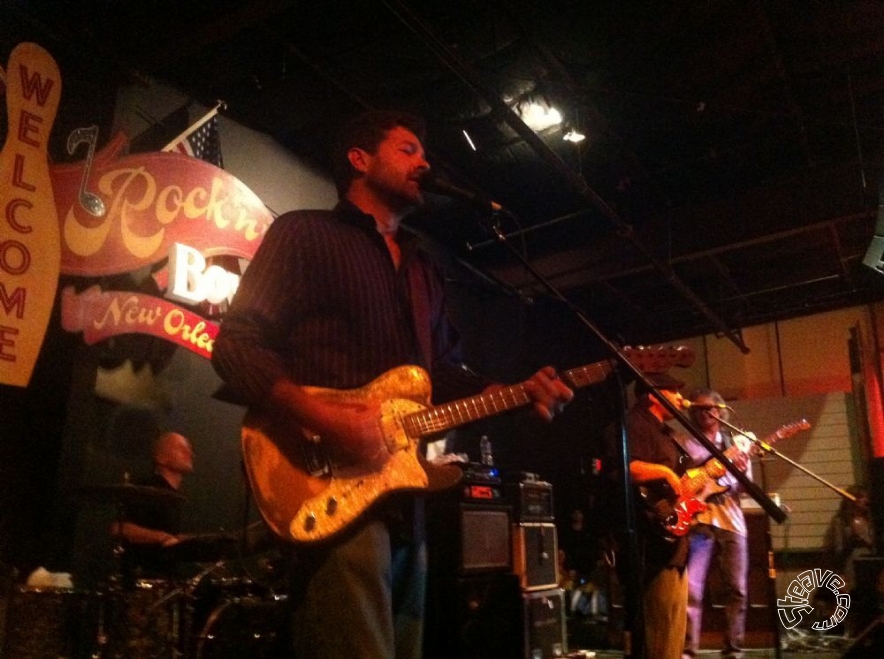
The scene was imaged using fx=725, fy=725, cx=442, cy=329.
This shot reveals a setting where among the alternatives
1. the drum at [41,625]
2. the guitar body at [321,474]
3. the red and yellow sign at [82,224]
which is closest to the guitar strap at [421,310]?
the guitar body at [321,474]

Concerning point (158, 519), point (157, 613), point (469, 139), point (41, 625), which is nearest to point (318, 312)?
point (157, 613)

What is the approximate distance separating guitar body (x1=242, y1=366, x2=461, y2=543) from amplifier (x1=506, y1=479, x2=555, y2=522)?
10.7 feet

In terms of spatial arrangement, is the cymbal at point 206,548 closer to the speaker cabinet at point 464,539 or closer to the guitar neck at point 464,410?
the speaker cabinet at point 464,539

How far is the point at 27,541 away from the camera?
12.8 ft

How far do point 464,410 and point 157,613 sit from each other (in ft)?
7.89

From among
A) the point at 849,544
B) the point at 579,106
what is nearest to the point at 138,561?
the point at 579,106

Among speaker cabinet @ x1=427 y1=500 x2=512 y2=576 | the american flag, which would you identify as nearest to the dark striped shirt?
speaker cabinet @ x1=427 y1=500 x2=512 y2=576

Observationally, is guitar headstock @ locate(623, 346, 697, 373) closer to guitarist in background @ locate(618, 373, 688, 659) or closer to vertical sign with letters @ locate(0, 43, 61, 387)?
guitarist in background @ locate(618, 373, 688, 659)

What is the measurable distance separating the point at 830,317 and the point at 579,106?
6.57m

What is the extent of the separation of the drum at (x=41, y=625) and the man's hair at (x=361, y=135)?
2.56m

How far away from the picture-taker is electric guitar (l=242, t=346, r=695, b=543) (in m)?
1.66

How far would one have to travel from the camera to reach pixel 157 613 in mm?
3572

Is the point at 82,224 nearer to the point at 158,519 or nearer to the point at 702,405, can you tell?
the point at 158,519

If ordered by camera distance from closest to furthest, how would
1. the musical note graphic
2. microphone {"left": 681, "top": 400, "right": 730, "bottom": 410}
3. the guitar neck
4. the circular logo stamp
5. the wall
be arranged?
the guitar neck < the musical note graphic < microphone {"left": 681, "top": 400, "right": 730, "bottom": 410} < the circular logo stamp < the wall
